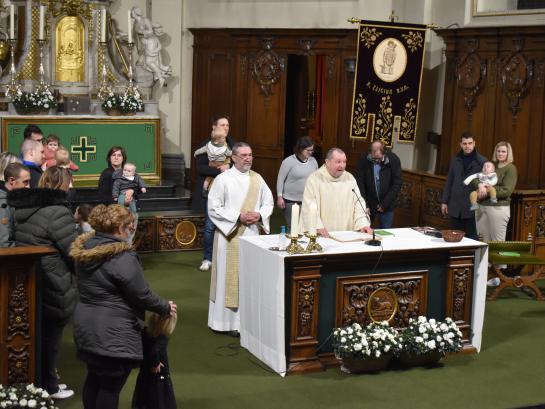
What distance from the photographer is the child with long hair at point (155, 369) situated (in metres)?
5.48

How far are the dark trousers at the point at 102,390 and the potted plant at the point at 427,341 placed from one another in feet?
8.85

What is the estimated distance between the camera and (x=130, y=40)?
43.9ft

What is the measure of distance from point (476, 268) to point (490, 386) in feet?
→ 3.91

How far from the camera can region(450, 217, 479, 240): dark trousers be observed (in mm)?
10227

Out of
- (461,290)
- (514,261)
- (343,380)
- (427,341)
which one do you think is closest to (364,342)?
(343,380)

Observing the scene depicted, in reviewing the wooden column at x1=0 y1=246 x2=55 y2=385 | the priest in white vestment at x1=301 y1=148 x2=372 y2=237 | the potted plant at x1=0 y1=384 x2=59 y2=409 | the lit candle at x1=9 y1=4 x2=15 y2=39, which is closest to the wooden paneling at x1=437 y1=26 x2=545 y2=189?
the priest in white vestment at x1=301 y1=148 x2=372 y2=237

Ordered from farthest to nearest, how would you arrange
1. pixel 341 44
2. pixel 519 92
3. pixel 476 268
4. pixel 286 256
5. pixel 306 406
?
pixel 341 44, pixel 519 92, pixel 476 268, pixel 286 256, pixel 306 406

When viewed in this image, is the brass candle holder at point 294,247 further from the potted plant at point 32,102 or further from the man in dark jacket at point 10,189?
the potted plant at point 32,102

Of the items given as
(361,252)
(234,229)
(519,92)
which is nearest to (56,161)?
(234,229)

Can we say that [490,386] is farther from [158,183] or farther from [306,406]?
[158,183]

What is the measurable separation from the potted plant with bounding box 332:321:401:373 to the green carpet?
103 mm

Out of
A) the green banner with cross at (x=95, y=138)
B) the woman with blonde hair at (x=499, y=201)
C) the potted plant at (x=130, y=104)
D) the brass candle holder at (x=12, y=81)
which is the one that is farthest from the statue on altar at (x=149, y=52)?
the woman with blonde hair at (x=499, y=201)

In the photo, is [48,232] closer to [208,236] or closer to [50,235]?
[50,235]

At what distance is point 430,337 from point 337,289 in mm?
860
